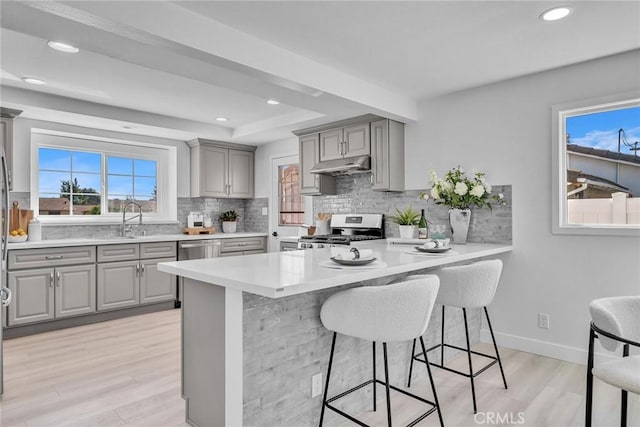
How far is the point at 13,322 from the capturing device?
143 inches

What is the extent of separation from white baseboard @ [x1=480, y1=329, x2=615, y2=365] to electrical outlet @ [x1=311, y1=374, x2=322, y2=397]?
80.7 inches

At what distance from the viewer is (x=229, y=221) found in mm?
5828

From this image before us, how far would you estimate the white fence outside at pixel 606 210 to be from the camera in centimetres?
284

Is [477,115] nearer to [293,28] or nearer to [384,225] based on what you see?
[384,225]

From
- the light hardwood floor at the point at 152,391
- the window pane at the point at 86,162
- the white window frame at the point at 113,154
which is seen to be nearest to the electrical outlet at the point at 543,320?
the light hardwood floor at the point at 152,391

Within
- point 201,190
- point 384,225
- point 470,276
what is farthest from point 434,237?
point 201,190

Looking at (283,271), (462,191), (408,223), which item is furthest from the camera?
(408,223)

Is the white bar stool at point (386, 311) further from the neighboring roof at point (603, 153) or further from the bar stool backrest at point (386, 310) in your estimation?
the neighboring roof at point (603, 153)

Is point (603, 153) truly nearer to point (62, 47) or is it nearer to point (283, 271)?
point (283, 271)

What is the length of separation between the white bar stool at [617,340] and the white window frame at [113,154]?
16.1 feet

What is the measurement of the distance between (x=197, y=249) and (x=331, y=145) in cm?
215

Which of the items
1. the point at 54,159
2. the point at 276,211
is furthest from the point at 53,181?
the point at 276,211

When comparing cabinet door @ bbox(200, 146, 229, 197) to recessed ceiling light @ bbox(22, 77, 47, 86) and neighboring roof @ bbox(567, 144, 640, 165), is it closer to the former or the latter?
recessed ceiling light @ bbox(22, 77, 47, 86)

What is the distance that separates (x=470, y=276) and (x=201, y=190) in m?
4.00
